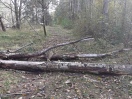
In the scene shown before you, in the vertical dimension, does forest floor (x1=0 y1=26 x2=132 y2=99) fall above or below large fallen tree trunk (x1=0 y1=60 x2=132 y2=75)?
below

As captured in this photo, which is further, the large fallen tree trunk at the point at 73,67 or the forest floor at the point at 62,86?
the large fallen tree trunk at the point at 73,67

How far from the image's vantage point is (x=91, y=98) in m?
3.79

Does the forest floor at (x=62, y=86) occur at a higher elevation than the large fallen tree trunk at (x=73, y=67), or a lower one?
lower

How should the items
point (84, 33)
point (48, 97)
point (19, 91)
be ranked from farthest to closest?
point (84, 33) < point (19, 91) < point (48, 97)

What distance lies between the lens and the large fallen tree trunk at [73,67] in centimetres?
474

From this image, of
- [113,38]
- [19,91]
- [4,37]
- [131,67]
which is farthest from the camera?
[4,37]

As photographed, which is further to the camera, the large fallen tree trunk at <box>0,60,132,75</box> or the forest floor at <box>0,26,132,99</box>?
the large fallen tree trunk at <box>0,60,132,75</box>

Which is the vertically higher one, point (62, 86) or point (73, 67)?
point (73, 67)

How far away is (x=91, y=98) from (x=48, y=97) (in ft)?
2.72

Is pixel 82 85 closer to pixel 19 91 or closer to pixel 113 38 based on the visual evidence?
pixel 19 91

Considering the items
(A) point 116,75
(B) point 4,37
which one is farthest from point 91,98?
(B) point 4,37

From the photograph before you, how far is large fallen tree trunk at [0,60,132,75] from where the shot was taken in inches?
187

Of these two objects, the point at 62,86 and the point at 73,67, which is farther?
the point at 73,67

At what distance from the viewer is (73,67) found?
487 centimetres
